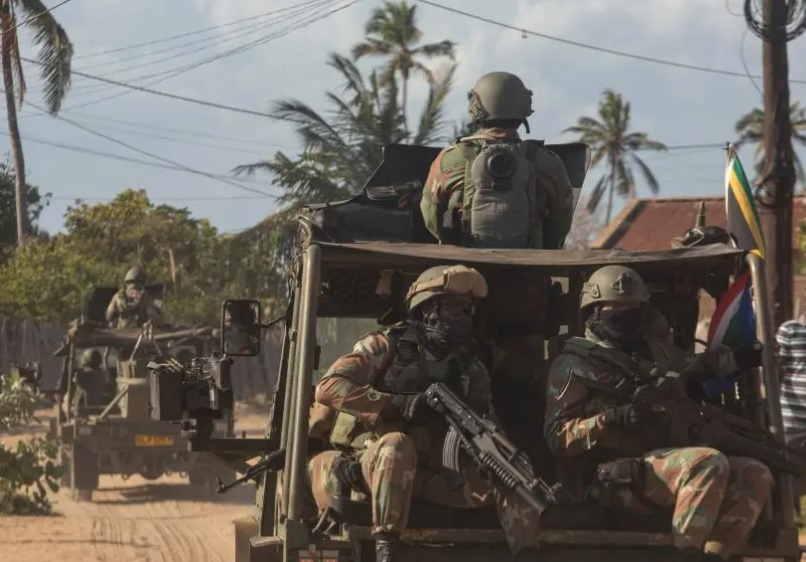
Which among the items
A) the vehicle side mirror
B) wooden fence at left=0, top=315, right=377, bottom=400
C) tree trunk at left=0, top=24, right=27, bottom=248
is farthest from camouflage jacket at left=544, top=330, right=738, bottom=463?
wooden fence at left=0, top=315, right=377, bottom=400

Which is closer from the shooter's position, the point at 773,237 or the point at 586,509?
the point at 586,509

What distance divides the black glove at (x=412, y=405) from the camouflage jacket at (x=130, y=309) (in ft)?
40.4

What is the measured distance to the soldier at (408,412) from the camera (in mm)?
6125

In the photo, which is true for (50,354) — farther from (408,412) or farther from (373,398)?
(408,412)

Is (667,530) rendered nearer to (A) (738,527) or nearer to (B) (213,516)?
(A) (738,527)

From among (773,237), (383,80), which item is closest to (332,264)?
(773,237)

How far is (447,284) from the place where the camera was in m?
6.54

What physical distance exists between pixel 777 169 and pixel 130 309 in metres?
8.23

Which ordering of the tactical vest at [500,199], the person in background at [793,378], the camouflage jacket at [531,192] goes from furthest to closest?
1. the person in background at [793,378]
2. the camouflage jacket at [531,192]
3. the tactical vest at [500,199]

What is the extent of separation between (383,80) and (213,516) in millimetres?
18414

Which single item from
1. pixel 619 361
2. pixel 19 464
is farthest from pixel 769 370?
pixel 19 464

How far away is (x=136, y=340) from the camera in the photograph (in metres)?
17.1

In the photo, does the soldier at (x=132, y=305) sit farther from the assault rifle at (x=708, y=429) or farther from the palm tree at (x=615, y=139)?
the palm tree at (x=615, y=139)

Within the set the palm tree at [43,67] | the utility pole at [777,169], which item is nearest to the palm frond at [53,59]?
the palm tree at [43,67]
